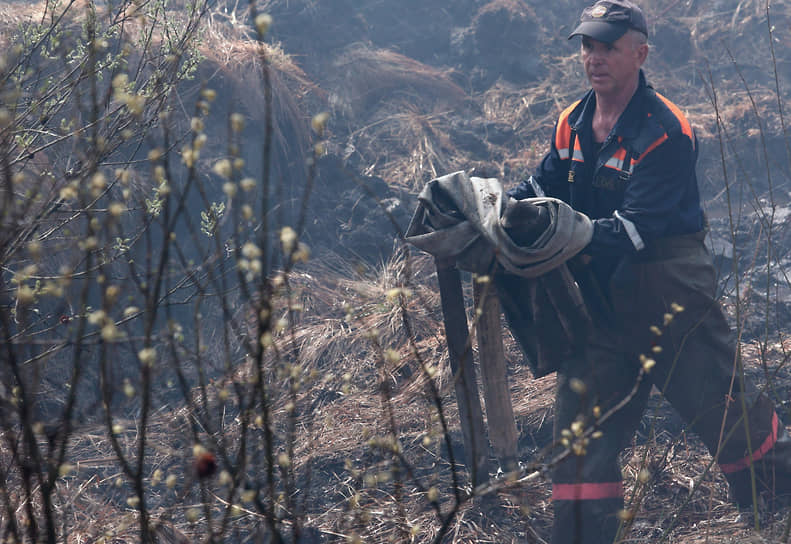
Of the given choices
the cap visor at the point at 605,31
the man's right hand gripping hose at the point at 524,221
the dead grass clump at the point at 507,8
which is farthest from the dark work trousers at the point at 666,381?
the dead grass clump at the point at 507,8

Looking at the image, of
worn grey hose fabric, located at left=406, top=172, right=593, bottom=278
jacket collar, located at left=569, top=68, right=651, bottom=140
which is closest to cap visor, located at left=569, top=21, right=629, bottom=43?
jacket collar, located at left=569, top=68, right=651, bottom=140

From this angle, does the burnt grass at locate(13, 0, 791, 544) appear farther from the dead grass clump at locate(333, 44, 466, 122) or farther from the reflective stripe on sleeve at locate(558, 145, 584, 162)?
the reflective stripe on sleeve at locate(558, 145, 584, 162)

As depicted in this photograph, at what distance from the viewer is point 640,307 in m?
2.97

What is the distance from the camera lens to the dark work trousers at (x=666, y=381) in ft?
9.40

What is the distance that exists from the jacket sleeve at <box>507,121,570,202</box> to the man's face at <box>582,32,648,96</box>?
1.14 feet

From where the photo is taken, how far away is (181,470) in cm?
380

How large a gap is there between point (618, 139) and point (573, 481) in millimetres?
1522

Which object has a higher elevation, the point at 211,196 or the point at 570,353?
the point at 211,196

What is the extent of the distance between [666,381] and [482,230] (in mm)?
1021

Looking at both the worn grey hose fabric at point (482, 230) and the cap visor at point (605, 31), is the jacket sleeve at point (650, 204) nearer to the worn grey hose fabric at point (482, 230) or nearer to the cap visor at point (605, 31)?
the worn grey hose fabric at point (482, 230)

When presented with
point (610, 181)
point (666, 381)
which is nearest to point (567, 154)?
point (610, 181)

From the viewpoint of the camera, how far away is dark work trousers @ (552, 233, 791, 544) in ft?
9.40

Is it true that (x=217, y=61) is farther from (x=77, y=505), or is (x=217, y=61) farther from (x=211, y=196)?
(x=77, y=505)

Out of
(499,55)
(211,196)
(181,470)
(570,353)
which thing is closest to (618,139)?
(570,353)
